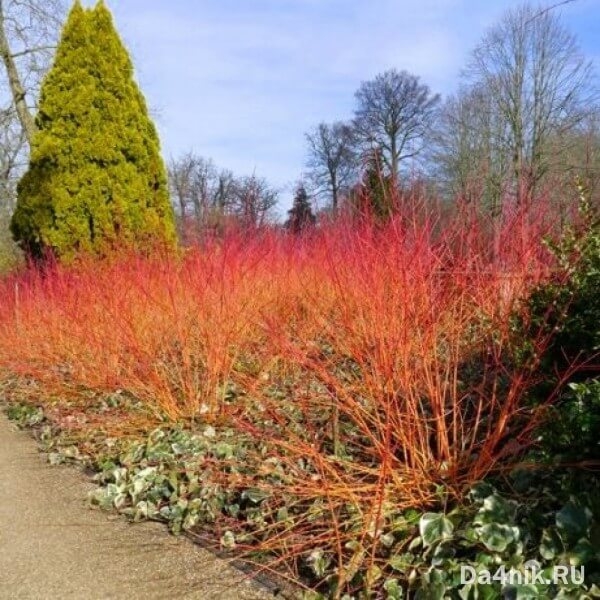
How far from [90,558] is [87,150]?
6265 millimetres

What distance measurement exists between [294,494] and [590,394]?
127 cm

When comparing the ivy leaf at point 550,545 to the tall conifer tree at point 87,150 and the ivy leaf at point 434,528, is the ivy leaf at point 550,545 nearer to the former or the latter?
the ivy leaf at point 434,528

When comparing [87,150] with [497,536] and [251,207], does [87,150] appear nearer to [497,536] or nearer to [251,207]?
[251,207]

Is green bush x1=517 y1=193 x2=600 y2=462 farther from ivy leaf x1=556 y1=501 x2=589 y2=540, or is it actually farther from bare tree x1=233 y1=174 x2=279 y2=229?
bare tree x1=233 y1=174 x2=279 y2=229

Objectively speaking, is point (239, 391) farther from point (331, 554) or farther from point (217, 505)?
point (331, 554)

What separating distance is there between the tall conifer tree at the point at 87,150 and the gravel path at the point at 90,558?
4834mm

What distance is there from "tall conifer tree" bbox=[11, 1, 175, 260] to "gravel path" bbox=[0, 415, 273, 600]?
15.9 feet

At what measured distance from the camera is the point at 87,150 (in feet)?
25.2

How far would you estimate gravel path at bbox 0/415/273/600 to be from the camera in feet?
7.54

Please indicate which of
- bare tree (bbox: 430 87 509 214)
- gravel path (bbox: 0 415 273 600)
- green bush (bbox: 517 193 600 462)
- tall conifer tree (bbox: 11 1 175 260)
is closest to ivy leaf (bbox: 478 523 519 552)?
green bush (bbox: 517 193 600 462)

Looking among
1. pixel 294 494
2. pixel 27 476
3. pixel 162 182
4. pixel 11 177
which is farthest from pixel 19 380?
pixel 11 177

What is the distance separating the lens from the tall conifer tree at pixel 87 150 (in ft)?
25.1

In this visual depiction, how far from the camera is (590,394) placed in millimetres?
2023

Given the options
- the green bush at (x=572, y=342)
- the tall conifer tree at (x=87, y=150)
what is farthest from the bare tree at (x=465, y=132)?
→ the green bush at (x=572, y=342)
